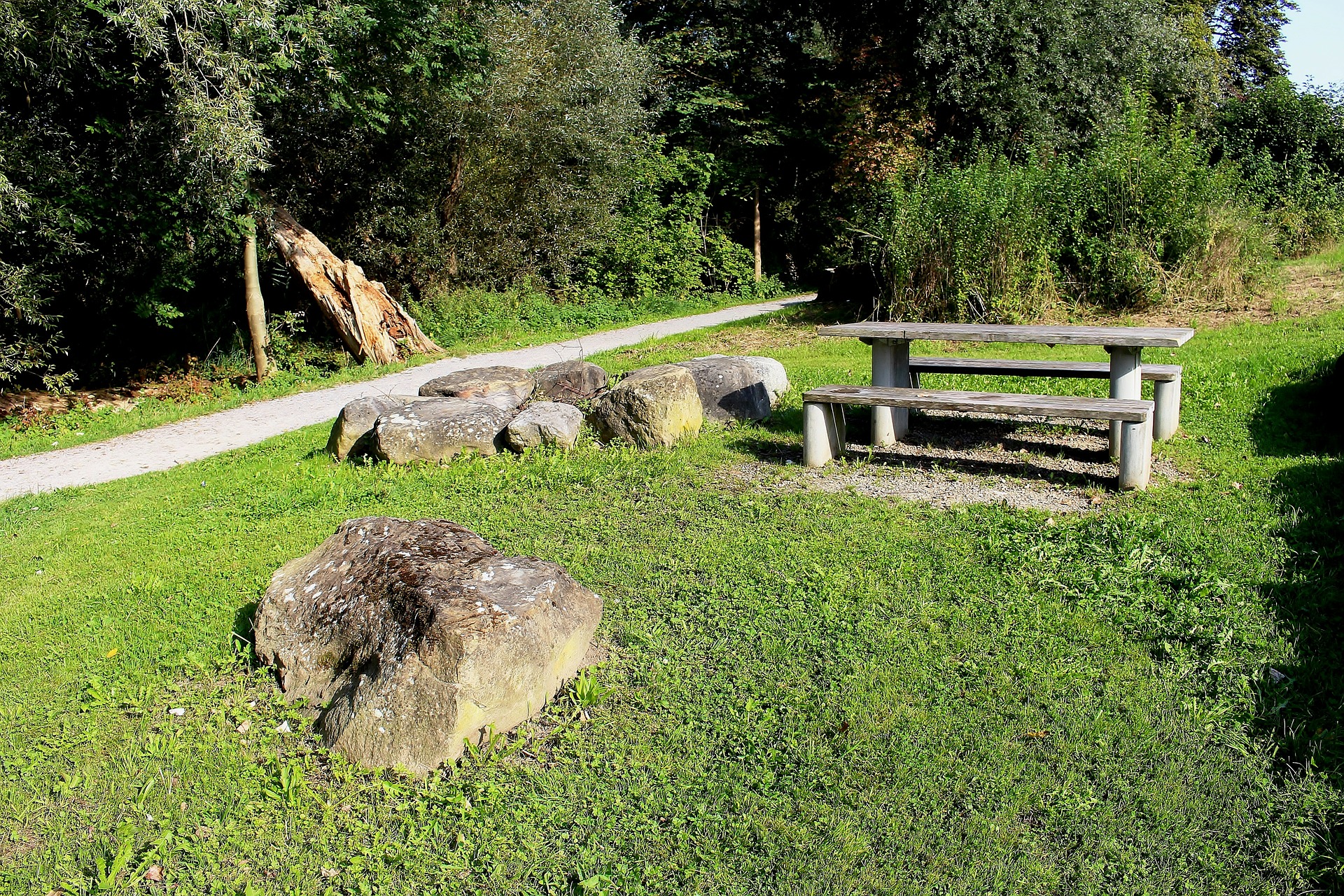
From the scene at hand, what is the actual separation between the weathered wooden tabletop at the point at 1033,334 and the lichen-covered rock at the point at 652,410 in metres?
1.21

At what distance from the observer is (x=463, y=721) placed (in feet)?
11.9

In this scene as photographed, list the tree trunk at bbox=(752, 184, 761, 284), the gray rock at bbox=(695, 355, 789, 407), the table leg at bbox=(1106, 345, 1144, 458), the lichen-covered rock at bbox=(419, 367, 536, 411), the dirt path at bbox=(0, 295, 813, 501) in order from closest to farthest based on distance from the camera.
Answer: the table leg at bbox=(1106, 345, 1144, 458)
the gray rock at bbox=(695, 355, 789, 407)
the lichen-covered rock at bbox=(419, 367, 536, 411)
the dirt path at bbox=(0, 295, 813, 501)
the tree trunk at bbox=(752, 184, 761, 284)

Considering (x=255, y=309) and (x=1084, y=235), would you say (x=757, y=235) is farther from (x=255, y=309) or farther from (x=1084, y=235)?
(x=255, y=309)

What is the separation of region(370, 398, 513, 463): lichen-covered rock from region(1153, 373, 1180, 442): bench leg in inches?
194

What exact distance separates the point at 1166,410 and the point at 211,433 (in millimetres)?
9150

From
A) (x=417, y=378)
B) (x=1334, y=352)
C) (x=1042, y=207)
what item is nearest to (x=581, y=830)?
(x=1334, y=352)

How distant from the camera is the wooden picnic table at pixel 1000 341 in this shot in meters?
6.22

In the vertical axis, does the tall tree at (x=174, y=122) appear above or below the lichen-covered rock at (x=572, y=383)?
above

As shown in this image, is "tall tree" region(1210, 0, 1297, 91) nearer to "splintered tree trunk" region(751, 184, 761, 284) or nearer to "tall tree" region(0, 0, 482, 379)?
"splintered tree trunk" region(751, 184, 761, 284)

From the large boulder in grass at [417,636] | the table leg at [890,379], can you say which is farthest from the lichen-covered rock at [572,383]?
the large boulder in grass at [417,636]

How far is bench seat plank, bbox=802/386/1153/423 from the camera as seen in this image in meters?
5.64

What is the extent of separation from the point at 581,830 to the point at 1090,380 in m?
7.18

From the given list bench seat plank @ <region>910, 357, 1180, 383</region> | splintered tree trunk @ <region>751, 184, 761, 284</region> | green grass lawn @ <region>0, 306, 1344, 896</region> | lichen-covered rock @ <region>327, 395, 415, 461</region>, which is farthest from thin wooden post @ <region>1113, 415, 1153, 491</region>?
splintered tree trunk @ <region>751, 184, 761, 284</region>

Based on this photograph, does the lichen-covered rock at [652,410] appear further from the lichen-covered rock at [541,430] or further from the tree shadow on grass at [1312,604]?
the tree shadow on grass at [1312,604]
